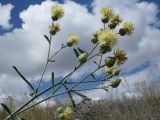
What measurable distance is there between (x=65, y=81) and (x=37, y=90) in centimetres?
15

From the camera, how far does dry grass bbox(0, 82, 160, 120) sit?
765 cm

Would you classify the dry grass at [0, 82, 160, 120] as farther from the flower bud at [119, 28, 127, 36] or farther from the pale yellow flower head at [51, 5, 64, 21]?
the flower bud at [119, 28, 127, 36]

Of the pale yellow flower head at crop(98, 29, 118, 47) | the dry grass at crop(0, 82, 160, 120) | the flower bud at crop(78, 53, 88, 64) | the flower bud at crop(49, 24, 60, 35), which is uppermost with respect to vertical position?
the dry grass at crop(0, 82, 160, 120)

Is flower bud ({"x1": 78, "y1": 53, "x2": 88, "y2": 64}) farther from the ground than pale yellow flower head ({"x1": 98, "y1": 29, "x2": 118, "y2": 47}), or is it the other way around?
pale yellow flower head ({"x1": 98, "y1": 29, "x2": 118, "y2": 47})

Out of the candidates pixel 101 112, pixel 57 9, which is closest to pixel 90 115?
pixel 101 112

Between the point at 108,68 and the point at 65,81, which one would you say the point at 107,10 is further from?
the point at 65,81

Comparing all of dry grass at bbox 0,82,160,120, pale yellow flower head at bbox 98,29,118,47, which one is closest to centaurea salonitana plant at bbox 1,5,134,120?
pale yellow flower head at bbox 98,29,118,47

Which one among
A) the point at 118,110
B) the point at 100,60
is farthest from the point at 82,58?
the point at 118,110

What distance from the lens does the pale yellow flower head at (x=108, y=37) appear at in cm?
211

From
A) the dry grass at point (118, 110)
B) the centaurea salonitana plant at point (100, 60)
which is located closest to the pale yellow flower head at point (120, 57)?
the centaurea salonitana plant at point (100, 60)

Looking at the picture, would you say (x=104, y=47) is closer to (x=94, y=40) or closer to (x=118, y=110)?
(x=94, y=40)

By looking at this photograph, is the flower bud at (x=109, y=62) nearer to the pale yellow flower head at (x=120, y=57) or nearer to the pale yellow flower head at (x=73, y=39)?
the pale yellow flower head at (x=120, y=57)

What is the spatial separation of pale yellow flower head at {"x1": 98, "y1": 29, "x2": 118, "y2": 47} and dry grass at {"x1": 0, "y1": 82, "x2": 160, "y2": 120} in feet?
16.8

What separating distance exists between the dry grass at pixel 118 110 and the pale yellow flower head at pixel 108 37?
5126 millimetres
